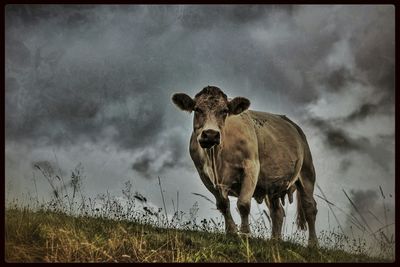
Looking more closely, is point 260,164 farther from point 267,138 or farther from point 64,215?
point 64,215

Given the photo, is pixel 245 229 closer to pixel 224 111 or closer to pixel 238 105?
pixel 224 111

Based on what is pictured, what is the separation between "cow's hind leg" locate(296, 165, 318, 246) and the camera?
11.8 m

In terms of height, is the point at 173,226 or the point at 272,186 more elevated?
the point at 272,186

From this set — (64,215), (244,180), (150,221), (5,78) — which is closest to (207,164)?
(244,180)

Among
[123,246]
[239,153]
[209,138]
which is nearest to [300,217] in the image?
[239,153]

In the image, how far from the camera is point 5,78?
805 cm

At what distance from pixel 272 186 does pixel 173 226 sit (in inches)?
106

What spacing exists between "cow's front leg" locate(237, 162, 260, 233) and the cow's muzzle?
3.89 ft

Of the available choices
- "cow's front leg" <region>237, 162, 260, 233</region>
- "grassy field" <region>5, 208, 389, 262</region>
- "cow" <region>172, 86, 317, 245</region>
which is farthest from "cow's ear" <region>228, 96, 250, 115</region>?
"grassy field" <region>5, 208, 389, 262</region>

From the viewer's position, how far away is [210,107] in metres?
9.36

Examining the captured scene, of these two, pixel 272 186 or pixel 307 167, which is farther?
pixel 307 167

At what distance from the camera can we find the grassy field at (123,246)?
22.2 ft

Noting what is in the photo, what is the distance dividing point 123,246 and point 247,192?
114 inches

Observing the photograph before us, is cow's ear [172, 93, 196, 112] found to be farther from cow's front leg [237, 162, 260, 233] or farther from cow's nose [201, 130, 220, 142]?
cow's front leg [237, 162, 260, 233]
